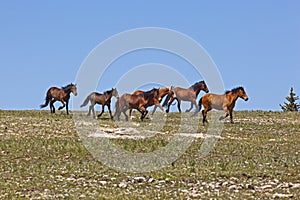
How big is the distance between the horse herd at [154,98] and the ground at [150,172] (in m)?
4.58

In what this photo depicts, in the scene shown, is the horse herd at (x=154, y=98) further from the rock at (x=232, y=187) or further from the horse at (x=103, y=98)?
the rock at (x=232, y=187)

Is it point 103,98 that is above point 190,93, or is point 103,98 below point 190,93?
below

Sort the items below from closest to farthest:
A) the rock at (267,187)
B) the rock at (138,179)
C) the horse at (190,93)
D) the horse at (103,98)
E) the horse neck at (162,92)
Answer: the rock at (267,187) → the rock at (138,179) → the horse at (103,98) → the horse neck at (162,92) → the horse at (190,93)

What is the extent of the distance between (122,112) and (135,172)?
2276 centimetres

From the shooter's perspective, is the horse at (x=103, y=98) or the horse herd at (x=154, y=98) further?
the horse at (x=103, y=98)

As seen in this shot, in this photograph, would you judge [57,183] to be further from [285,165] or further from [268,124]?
[268,124]

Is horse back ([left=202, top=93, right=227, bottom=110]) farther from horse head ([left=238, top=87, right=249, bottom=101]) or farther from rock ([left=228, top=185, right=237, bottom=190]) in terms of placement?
rock ([left=228, top=185, right=237, bottom=190])

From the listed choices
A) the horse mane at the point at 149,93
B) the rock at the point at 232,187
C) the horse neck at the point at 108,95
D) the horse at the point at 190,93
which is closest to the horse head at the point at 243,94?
the horse mane at the point at 149,93

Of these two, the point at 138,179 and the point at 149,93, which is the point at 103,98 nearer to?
the point at 149,93

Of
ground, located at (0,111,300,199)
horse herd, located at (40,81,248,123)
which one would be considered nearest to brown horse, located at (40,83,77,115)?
horse herd, located at (40,81,248,123)

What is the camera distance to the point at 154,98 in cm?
3997

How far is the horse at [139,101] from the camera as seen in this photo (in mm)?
39625

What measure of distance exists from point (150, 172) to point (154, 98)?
21478mm

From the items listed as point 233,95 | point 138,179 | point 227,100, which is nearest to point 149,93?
point 227,100
